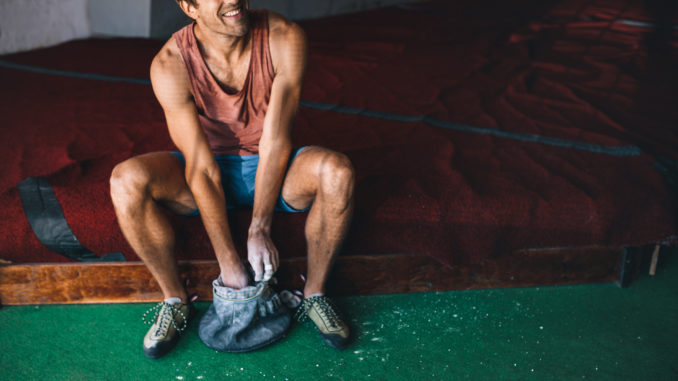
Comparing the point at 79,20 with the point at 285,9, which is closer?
the point at 79,20

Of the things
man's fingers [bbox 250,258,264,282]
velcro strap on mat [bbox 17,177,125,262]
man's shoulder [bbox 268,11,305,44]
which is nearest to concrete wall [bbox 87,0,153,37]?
velcro strap on mat [bbox 17,177,125,262]

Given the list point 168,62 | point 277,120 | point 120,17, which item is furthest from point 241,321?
point 120,17

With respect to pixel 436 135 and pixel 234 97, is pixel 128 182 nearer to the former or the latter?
pixel 234 97

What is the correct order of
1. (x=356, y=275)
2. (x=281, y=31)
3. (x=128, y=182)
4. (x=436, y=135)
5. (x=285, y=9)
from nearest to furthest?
(x=128, y=182), (x=281, y=31), (x=356, y=275), (x=436, y=135), (x=285, y=9)

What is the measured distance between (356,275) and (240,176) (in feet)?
1.57

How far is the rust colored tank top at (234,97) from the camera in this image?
1.30 meters

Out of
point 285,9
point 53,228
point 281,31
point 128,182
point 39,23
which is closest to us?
point 128,182

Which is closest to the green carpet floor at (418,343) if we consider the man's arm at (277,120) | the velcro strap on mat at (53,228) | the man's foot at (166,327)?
the man's foot at (166,327)

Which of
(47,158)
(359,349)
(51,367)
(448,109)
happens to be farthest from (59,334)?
(448,109)

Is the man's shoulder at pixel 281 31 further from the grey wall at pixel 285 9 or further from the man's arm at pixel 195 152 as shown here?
the grey wall at pixel 285 9

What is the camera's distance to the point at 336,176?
A: 4.17 feet

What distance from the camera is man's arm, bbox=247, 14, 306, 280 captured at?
4.33 feet

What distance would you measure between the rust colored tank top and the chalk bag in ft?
1.33

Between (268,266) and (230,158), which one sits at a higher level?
(230,158)
